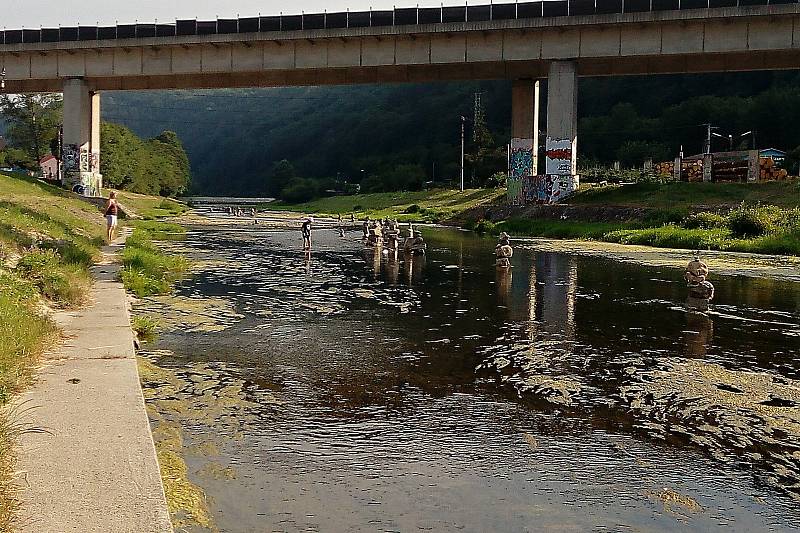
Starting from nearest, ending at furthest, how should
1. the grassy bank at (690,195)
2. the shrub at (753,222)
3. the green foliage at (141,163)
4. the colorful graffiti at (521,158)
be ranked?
the shrub at (753,222) → the grassy bank at (690,195) → the colorful graffiti at (521,158) → the green foliage at (141,163)

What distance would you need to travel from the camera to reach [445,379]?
434 inches

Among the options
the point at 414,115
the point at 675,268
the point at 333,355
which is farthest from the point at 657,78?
the point at 333,355

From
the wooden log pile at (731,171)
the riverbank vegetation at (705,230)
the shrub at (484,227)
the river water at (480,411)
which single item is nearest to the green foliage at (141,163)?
the shrub at (484,227)

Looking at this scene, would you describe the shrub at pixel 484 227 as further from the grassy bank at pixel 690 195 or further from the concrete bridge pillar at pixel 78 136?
the concrete bridge pillar at pixel 78 136

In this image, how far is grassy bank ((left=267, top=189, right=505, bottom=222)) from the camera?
73.9 m

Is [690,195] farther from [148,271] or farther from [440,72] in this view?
[148,271]

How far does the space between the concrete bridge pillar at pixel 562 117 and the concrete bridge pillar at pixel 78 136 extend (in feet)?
98.6

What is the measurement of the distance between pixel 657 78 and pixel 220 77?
8241 centimetres

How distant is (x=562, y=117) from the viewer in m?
52.7

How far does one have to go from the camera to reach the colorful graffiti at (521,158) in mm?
56781

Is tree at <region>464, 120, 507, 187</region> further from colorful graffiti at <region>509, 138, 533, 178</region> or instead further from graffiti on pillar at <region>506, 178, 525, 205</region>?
graffiti on pillar at <region>506, 178, 525, 205</region>

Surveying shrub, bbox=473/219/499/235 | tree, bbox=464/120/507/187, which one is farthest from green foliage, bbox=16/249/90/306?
tree, bbox=464/120/507/187

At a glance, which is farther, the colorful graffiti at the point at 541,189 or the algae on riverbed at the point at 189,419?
the colorful graffiti at the point at 541,189

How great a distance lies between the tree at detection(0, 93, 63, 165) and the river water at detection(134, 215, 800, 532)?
356 feet
